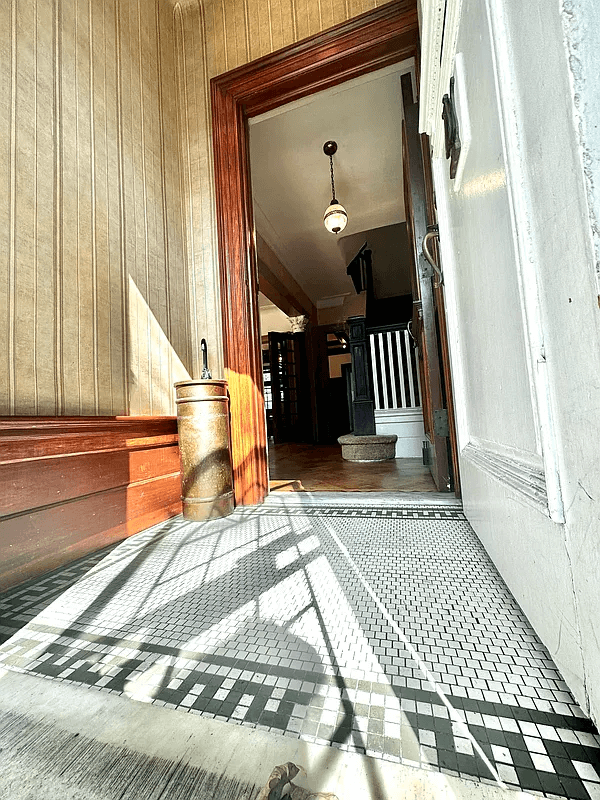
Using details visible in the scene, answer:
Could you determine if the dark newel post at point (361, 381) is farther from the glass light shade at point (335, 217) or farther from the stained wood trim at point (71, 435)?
the stained wood trim at point (71, 435)

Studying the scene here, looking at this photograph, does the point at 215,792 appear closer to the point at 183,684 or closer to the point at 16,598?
the point at 183,684

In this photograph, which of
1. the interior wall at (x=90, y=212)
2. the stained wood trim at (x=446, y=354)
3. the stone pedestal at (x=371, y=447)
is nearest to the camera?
the interior wall at (x=90, y=212)

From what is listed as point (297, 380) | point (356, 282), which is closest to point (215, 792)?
point (356, 282)

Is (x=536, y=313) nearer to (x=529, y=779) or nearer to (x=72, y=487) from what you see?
(x=529, y=779)

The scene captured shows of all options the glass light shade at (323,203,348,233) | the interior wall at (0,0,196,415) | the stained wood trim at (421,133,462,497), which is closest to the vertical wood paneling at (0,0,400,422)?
the interior wall at (0,0,196,415)

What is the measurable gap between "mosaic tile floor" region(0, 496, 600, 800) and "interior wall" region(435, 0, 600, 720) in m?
0.08

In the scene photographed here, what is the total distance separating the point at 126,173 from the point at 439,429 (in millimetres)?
2071

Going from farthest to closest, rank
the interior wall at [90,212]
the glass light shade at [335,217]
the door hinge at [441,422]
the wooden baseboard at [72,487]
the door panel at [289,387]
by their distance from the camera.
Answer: the door panel at [289,387]
the glass light shade at [335,217]
the door hinge at [441,422]
the interior wall at [90,212]
the wooden baseboard at [72,487]

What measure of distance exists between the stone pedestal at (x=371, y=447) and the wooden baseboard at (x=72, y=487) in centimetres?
264

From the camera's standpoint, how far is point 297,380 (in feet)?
27.4

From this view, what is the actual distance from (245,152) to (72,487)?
7.01 feet

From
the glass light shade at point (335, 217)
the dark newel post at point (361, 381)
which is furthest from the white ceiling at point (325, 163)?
the dark newel post at point (361, 381)

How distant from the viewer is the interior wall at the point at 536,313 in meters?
0.42

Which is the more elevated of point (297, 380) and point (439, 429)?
point (297, 380)
